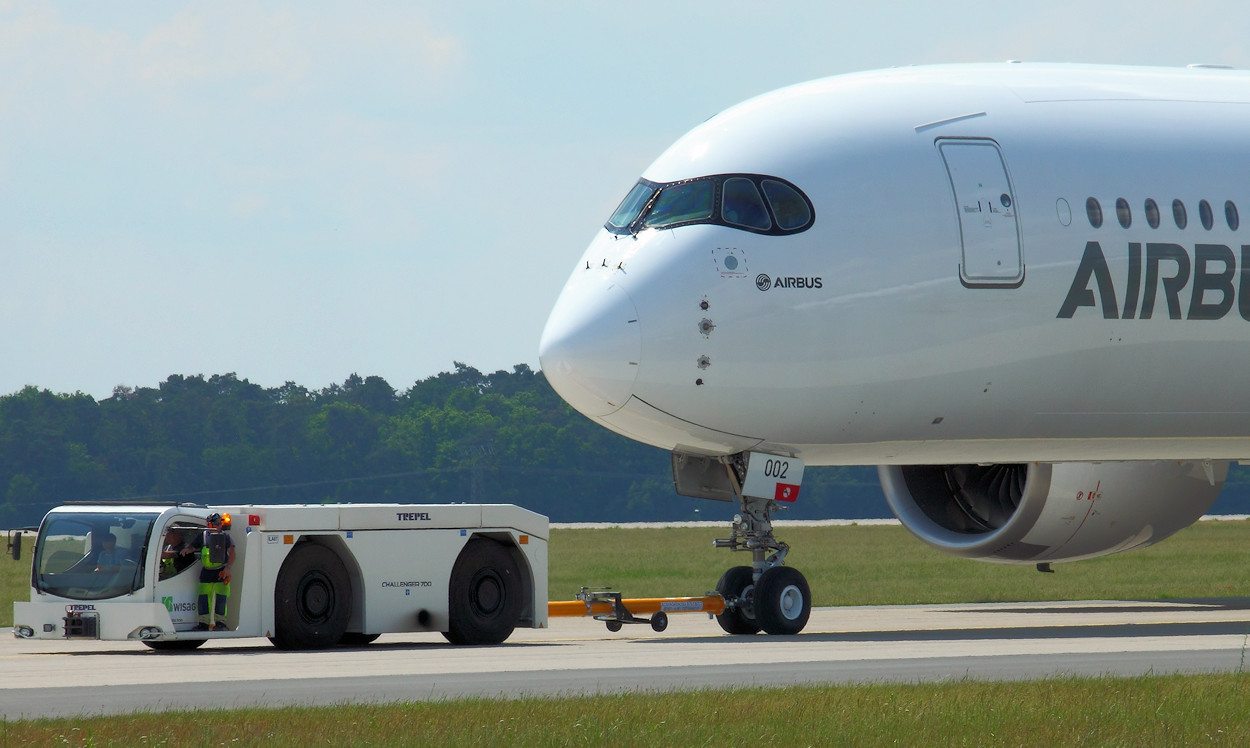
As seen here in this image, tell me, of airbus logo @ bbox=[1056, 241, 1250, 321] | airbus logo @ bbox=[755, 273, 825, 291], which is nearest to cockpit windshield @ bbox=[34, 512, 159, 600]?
airbus logo @ bbox=[755, 273, 825, 291]

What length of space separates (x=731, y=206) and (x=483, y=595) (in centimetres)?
539

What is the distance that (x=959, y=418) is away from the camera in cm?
2141

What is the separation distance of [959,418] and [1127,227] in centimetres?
298

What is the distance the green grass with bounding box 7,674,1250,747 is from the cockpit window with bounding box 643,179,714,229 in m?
7.49

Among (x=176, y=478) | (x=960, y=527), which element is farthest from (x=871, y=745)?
(x=176, y=478)

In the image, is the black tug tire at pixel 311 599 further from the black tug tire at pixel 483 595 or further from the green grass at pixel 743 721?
the green grass at pixel 743 721

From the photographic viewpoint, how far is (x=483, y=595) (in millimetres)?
21734

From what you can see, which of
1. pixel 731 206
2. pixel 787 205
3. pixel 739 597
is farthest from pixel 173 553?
pixel 787 205

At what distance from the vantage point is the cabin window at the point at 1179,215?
21906 millimetres

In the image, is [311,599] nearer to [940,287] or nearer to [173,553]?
[173,553]

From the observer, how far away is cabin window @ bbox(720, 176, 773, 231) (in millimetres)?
20359

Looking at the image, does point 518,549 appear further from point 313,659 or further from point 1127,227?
point 1127,227

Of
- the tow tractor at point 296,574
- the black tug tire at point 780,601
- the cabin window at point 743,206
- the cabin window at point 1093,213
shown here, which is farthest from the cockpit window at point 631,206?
the cabin window at point 1093,213

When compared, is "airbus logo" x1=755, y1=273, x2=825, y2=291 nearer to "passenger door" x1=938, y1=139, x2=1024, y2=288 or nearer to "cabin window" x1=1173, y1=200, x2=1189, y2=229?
"passenger door" x1=938, y1=139, x2=1024, y2=288
